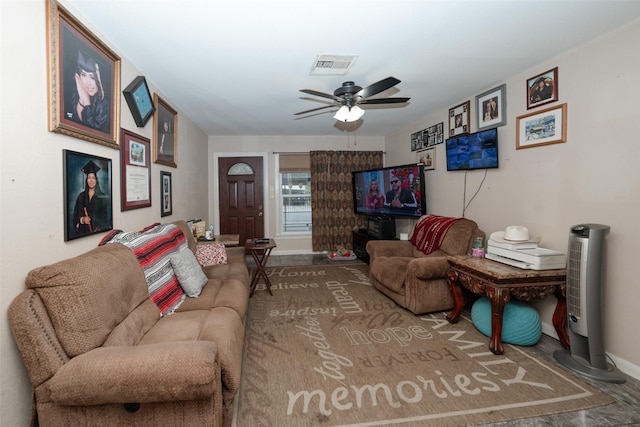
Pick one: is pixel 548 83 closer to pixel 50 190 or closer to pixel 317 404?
pixel 317 404

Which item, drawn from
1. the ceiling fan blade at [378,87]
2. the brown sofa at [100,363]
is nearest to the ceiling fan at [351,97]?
the ceiling fan blade at [378,87]

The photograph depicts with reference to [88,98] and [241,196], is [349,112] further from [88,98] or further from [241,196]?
[241,196]

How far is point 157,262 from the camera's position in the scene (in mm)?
2334

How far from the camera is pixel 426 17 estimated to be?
82.3 inches

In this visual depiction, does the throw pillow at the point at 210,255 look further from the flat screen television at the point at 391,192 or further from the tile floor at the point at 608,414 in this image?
the tile floor at the point at 608,414

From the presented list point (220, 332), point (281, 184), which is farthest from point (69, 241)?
point (281, 184)

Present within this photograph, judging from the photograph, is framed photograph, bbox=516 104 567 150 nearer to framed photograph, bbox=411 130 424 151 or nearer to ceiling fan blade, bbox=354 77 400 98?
ceiling fan blade, bbox=354 77 400 98

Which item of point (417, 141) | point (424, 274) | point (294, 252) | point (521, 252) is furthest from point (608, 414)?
point (294, 252)

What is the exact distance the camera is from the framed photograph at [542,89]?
275 cm

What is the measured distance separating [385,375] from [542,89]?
2773 mm

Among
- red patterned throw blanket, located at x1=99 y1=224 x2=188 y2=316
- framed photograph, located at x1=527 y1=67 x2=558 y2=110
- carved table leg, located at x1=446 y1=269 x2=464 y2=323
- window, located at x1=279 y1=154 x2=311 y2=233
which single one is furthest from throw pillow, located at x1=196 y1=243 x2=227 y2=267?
framed photograph, located at x1=527 y1=67 x2=558 y2=110

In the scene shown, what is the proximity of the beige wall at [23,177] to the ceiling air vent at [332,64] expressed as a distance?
71.4 inches

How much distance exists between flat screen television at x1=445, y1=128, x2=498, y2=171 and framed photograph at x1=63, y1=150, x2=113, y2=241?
11.6 ft

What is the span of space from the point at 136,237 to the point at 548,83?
3598 mm
